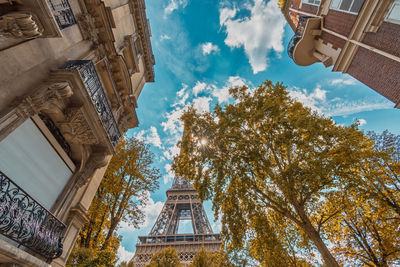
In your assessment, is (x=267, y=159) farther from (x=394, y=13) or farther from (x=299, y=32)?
(x=299, y=32)

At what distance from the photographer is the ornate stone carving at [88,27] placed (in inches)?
244

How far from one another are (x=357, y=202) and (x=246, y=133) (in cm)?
586

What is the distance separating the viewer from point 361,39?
6770mm

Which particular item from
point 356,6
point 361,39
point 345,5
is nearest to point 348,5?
point 345,5

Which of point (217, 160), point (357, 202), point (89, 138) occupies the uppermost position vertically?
point (217, 160)

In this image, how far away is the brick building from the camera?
566cm

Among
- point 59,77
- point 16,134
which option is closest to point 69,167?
point 16,134

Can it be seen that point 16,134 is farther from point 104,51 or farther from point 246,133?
point 246,133

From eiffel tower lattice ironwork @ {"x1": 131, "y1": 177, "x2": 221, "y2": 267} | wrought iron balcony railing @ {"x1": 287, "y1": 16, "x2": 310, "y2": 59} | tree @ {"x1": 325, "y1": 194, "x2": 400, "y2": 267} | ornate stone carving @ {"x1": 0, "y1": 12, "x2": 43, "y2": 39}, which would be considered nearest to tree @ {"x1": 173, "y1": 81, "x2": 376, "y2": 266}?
tree @ {"x1": 325, "y1": 194, "x2": 400, "y2": 267}

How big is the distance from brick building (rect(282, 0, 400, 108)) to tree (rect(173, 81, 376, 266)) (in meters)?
2.26

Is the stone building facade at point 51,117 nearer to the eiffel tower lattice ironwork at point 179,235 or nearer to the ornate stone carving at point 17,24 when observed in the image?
the ornate stone carving at point 17,24

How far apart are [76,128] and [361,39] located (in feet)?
36.8

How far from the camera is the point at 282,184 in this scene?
279 inches

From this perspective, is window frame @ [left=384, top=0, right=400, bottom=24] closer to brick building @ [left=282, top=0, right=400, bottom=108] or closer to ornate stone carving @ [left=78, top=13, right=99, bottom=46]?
brick building @ [left=282, top=0, right=400, bottom=108]
